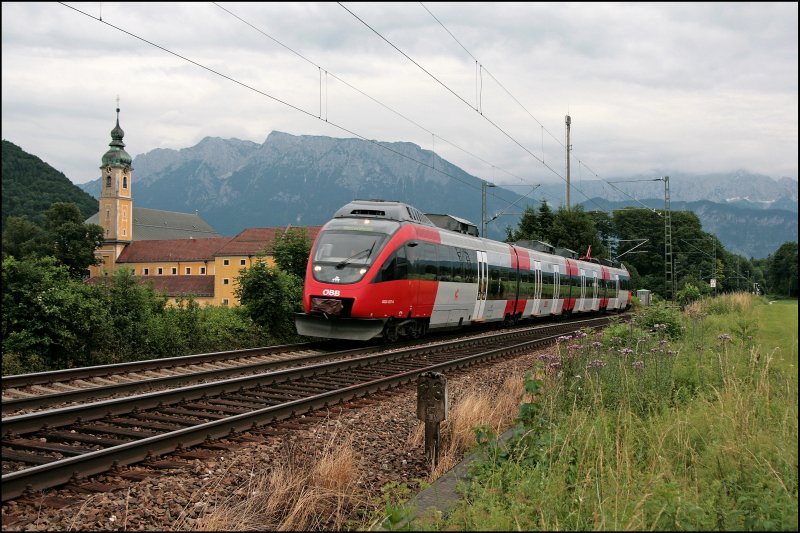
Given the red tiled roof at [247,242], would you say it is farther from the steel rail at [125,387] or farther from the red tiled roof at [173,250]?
the steel rail at [125,387]

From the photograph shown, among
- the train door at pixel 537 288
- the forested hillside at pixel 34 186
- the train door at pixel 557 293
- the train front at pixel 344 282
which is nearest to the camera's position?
the train front at pixel 344 282

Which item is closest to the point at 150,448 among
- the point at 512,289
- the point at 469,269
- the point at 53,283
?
the point at 53,283

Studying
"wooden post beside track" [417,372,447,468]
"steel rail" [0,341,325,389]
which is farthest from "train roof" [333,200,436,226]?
"wooden post beside track" [417,372,447,468]

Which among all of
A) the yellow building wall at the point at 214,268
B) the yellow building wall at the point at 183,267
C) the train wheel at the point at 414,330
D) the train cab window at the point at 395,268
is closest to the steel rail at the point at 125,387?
the train cab window at the point at 395,268

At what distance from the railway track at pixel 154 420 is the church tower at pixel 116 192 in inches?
5641

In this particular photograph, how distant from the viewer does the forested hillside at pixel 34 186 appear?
407ft

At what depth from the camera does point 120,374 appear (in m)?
12.4

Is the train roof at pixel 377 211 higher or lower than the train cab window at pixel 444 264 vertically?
higher

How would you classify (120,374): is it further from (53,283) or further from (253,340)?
(253,340)

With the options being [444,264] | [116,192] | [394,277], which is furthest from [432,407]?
[116,192]

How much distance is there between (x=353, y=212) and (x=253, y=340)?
4.24m

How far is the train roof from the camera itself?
19.2 m

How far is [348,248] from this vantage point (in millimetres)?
17734

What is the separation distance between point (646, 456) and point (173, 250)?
13541 centimetres
